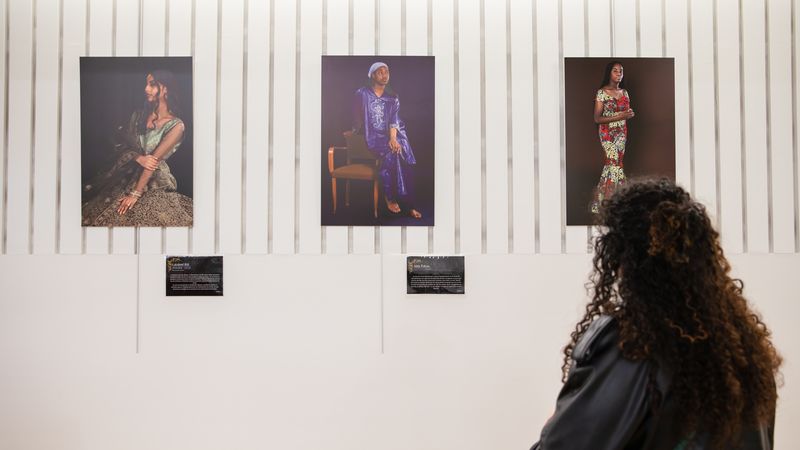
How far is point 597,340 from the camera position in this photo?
1.58 meters

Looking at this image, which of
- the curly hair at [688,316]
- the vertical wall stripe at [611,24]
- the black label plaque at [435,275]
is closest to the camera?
the curly hair at [688,316]

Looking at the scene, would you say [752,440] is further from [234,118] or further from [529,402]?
[234,118]

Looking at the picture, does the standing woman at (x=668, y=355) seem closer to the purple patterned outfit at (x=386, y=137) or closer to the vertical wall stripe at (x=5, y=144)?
the purple patterned outfit at (x=386, y=137)

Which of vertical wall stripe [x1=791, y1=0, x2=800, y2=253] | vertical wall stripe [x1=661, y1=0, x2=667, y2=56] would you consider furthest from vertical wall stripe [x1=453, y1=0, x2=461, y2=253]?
vertical wall stripe [x1=791, y1=0, x2=800, y2=253]

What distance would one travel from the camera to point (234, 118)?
340 cm

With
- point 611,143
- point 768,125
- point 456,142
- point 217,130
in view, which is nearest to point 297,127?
point 217,130

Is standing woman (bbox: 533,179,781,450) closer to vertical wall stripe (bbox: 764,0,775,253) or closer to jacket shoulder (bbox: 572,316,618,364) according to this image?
jacket shoulder (bbox: 572,316,618,364)

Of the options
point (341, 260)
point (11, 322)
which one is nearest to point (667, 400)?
point (341, 260)

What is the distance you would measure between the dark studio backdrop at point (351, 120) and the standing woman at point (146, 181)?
0.81 metres

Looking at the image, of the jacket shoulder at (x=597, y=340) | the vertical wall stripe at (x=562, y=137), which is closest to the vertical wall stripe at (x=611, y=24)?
the vertical wall stripe at (x=562, y=137)

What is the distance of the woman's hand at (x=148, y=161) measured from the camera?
337 centimetres

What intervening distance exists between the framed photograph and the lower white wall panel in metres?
0.30

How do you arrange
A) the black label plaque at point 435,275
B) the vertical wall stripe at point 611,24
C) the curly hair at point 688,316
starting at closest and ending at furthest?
the curly hair at point 688,316 < the black label plaque at point 435,275 < the vertical wall stripe at point 611,24

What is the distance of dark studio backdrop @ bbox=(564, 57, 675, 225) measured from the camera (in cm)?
338
